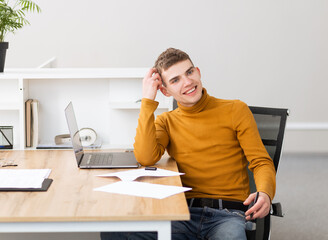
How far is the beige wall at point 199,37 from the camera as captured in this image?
5.20 m

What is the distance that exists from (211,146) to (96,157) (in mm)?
528

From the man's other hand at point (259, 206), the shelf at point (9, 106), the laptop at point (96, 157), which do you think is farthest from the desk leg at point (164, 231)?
the shelf at point (9, 106)

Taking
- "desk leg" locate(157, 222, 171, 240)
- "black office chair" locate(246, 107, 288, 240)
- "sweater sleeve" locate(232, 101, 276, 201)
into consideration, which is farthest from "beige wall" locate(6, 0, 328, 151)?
"desk leg" locate(157, 222, 171, 240)

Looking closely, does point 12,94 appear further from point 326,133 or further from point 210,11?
point 326,133

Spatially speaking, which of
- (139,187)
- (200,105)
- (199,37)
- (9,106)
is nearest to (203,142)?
(200,105)

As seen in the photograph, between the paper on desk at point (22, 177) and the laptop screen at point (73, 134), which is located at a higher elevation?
the laptop screen at point (73, 134)

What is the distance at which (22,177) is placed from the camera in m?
1.81

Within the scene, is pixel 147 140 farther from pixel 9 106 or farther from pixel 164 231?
pixel 9 106

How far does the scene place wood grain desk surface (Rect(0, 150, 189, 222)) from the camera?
1372 mm

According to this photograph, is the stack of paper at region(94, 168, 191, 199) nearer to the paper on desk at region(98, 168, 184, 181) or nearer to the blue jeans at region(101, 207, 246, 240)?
the paper on desk at region(98, 168, 184, 181)

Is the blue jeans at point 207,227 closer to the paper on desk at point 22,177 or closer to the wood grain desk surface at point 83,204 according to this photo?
the wood grain desk surface at point 83,204

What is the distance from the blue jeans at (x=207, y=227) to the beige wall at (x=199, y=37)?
3509mm

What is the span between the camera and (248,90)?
5273 millimetres

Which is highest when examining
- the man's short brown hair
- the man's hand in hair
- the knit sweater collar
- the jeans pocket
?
the man's short brown hair
